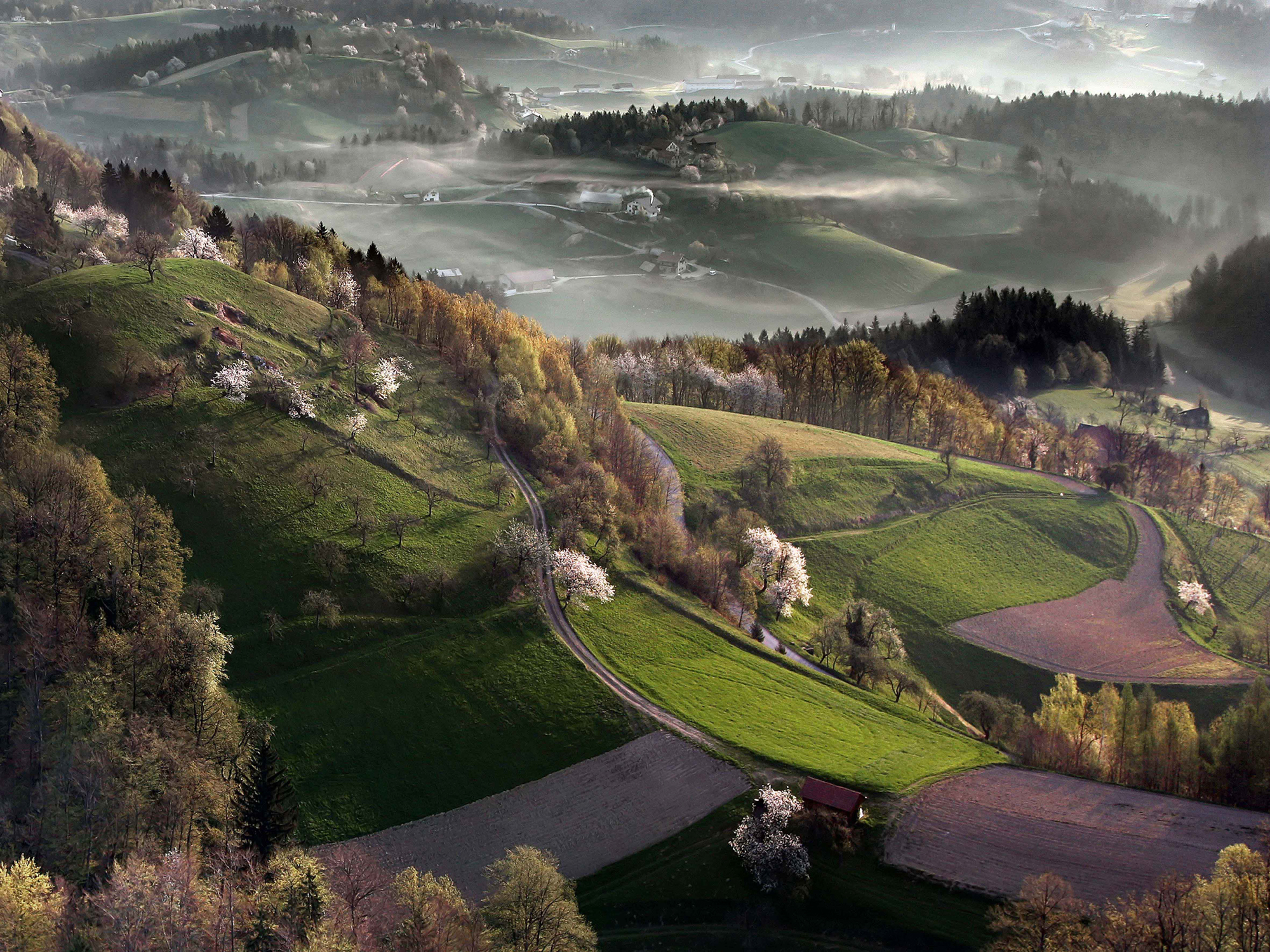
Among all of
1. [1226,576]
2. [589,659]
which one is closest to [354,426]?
[589,659]

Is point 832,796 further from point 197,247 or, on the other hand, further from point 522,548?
point 197,247

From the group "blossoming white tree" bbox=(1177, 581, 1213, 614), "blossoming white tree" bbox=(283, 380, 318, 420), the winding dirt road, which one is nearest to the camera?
the winding dirt road

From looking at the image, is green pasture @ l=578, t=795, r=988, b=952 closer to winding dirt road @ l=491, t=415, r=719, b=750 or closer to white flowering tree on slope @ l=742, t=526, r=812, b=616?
winding dirt road @ l=491, t=415, r=719, b=750

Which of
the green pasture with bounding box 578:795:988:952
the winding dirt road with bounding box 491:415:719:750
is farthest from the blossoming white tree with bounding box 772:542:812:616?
the green pasture with bounding box 578:795:988:952

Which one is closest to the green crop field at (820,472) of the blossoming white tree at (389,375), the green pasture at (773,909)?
the blossoming white tree at (389,375)

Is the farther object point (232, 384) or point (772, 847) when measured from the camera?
point (232, 384)

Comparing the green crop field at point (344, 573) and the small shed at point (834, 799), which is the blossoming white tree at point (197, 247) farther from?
the small shed at point (834, 799)
